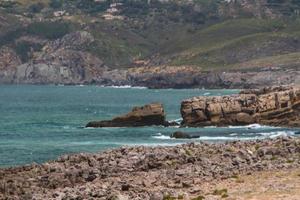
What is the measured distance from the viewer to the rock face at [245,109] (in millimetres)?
125562

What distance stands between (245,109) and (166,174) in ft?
241

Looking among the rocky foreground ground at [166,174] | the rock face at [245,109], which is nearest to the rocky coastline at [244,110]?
the rock face at [245,109]

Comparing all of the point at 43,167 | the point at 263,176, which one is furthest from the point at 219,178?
the point at 43,167

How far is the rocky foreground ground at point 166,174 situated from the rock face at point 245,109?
180 feet

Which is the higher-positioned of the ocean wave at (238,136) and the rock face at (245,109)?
the rock face at (245,109)

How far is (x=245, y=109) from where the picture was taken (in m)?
128

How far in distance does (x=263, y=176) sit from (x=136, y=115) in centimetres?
8001

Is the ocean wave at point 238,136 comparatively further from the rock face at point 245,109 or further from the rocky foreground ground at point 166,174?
the rocky foreground ground at point 166,174

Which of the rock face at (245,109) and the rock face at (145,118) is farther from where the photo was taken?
the rock face at (145,118)

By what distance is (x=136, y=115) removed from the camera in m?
131

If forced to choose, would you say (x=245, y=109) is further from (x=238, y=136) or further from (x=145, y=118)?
(x=238, y=136)

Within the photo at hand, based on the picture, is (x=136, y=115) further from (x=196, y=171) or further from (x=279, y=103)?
(x=196, y=171)

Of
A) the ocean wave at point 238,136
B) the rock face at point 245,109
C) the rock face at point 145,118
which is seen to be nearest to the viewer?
the ocean wave at point 238,136

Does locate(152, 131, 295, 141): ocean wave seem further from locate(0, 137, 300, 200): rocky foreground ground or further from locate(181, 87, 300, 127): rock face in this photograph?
locate(0, 137, 300, 200): rocky foreground ground
